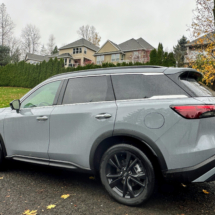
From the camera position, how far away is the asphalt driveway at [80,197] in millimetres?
2680

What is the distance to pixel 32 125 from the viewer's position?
341 cm

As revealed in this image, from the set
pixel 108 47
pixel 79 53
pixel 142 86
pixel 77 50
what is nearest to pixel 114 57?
pixel 108 47

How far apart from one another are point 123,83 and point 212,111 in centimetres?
117

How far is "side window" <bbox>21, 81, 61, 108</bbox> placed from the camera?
3472 mm

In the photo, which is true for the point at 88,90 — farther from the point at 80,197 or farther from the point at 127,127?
the point at 80,197

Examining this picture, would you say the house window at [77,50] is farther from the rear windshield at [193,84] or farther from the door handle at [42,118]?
the rear windshield at [193,84]

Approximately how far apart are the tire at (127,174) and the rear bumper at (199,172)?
330 mm

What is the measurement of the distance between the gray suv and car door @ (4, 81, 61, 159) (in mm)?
17

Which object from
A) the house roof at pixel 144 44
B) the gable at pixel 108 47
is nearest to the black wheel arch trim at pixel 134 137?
the gable at pixel 108 47

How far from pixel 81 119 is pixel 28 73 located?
32.7m

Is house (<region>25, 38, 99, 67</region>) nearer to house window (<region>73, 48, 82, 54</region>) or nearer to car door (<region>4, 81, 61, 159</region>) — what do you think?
house window (<region>73, 48, 82, 54</region>)

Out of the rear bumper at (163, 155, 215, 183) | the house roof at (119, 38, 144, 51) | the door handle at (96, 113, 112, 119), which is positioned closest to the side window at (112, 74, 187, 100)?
the door handle at (96, 113, 112, 119)

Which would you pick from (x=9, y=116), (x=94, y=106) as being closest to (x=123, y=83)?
(x=94, y=106)

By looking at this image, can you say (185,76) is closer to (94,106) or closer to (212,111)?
(212,111)
